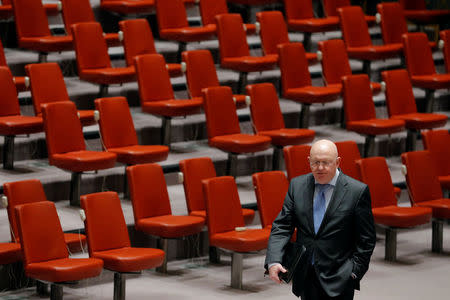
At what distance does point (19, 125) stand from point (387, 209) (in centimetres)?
138

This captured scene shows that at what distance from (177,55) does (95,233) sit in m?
1.86

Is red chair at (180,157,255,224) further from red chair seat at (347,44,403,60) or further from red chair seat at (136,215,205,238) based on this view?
red chair seat at (347,44,403,60)

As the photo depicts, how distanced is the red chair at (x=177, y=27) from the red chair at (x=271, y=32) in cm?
24

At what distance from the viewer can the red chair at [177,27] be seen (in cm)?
429

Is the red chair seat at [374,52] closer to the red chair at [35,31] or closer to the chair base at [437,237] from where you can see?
the chair base at [437,237]

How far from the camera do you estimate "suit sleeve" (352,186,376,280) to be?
1.94m

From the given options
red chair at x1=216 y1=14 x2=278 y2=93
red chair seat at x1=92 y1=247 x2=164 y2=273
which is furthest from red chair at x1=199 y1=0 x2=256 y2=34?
red chair seat at x1=92 y1=247 x2=164 y2=273

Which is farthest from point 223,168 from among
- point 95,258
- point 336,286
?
point 336,286

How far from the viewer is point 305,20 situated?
4695 millimetres

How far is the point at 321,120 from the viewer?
441 centimetres

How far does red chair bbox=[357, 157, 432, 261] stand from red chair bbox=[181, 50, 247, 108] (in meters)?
0.80

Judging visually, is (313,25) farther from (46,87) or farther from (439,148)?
(46,87)

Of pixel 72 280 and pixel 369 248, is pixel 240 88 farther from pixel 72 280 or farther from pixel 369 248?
pixel 369 248

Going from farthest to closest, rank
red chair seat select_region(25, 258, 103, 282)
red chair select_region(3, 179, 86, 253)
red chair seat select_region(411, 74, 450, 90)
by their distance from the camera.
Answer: red chair seat select_region(411, 74, 450, 90) < red chair select_region(3, 179, 86, 253) < red chair seat select_region(25, 258, 103, 282)
